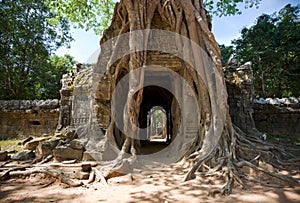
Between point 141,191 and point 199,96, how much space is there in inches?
104

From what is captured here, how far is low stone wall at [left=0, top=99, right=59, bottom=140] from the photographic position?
7391mm

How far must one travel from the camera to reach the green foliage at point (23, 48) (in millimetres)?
9438

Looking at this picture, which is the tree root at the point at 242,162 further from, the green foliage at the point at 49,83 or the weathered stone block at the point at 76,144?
the green foliage at the point at 49,83

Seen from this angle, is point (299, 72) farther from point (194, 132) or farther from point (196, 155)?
point (196, 155)

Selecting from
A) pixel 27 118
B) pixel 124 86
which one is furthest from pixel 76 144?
pixel 27 118

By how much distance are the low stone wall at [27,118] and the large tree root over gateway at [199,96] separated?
12.6ft

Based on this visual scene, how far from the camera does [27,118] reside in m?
7.59

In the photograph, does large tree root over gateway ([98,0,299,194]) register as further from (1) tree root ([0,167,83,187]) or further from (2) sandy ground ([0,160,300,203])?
(1) tree root ([0,167,83,187])

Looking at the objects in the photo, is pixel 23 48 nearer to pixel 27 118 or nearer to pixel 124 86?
pixel 27 118

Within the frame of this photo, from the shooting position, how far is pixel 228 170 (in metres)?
3.06

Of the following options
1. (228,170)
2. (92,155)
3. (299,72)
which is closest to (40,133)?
(92,155)

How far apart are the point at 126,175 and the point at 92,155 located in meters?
1.13

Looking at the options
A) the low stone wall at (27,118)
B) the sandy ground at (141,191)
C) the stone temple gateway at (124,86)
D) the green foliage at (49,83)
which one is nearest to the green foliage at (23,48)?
the green foliage at (49,83)

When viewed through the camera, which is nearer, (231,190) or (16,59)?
(231,190)
